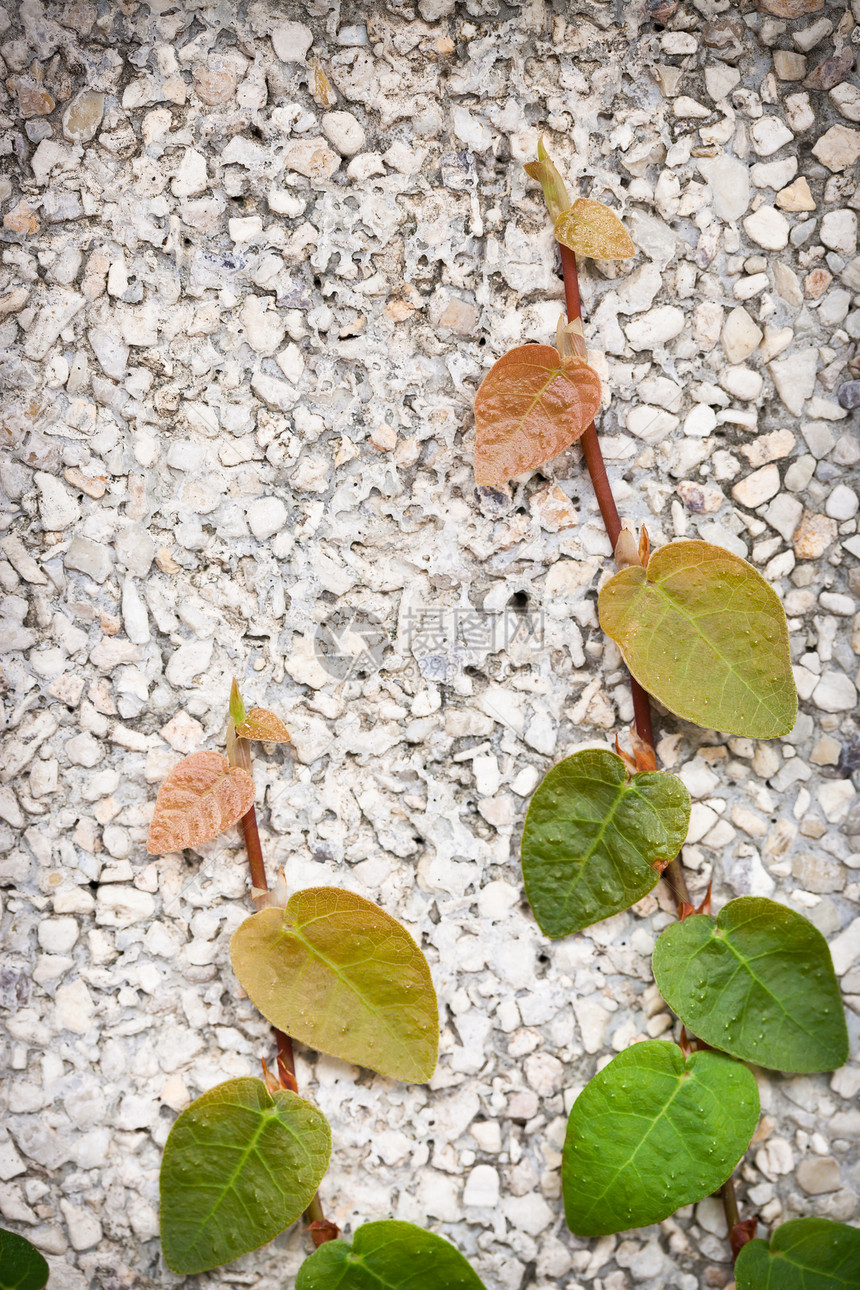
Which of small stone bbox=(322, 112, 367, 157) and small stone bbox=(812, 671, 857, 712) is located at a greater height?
small stone bbox=(322, 112, 367, 157)

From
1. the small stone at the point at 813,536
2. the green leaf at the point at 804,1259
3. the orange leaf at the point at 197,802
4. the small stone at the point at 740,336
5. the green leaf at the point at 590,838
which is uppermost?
the small stone at the point at 740,336

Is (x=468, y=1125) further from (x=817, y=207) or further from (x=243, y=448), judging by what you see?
(x=817, y=207)

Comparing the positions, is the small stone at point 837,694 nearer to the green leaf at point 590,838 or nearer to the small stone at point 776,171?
the green leaf at point 590,838

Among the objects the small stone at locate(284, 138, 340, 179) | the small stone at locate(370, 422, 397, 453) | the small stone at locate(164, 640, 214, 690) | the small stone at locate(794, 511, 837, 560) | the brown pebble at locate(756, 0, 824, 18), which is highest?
the brown pebble at locate(756, 0, 824, 18)

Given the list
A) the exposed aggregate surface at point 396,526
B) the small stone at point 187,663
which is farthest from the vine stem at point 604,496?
the small stone at point 187,663

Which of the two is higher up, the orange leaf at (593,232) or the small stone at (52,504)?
the orange leaf at (593,232)

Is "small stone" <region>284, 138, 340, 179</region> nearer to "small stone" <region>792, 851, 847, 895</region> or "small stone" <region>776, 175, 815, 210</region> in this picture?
"small stone" <region>776, 175, 815, 210</region>

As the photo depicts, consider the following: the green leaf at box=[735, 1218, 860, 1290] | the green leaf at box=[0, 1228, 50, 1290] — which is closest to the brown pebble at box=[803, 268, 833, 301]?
the green leaf at box=[735, 1218, 860, 1290]
